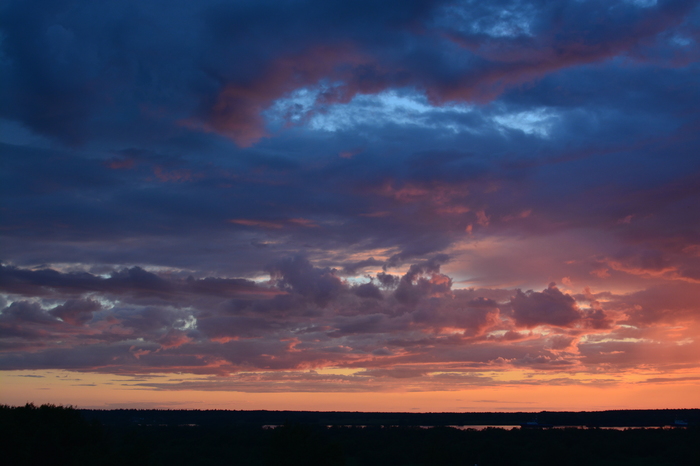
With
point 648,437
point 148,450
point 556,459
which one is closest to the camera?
point 148,450

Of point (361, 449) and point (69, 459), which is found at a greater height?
point (69, 459)

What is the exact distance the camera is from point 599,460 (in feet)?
336

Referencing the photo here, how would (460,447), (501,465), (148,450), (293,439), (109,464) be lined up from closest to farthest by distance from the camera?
(109,464), (148,450), (293,439), (501,465), (460,447)

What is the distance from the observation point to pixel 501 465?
98.9 meters

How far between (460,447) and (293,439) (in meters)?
58.3

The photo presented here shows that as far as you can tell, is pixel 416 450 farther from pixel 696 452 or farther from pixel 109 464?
pixel 109 464

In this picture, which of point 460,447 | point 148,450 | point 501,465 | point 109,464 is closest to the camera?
point 109,464

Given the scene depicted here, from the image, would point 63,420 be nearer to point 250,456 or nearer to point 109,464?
point 109,464

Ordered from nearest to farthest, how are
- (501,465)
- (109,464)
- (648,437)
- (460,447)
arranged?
(109,464) → (501,465) → (460,447) → (648,437)

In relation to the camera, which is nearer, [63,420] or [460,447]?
[63,420]

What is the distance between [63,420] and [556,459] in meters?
73.0

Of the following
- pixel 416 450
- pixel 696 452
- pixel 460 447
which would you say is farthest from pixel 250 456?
pixel 696 452

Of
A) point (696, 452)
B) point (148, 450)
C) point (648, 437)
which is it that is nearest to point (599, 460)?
point (696, 452)

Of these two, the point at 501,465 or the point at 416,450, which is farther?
the point at 416,450
